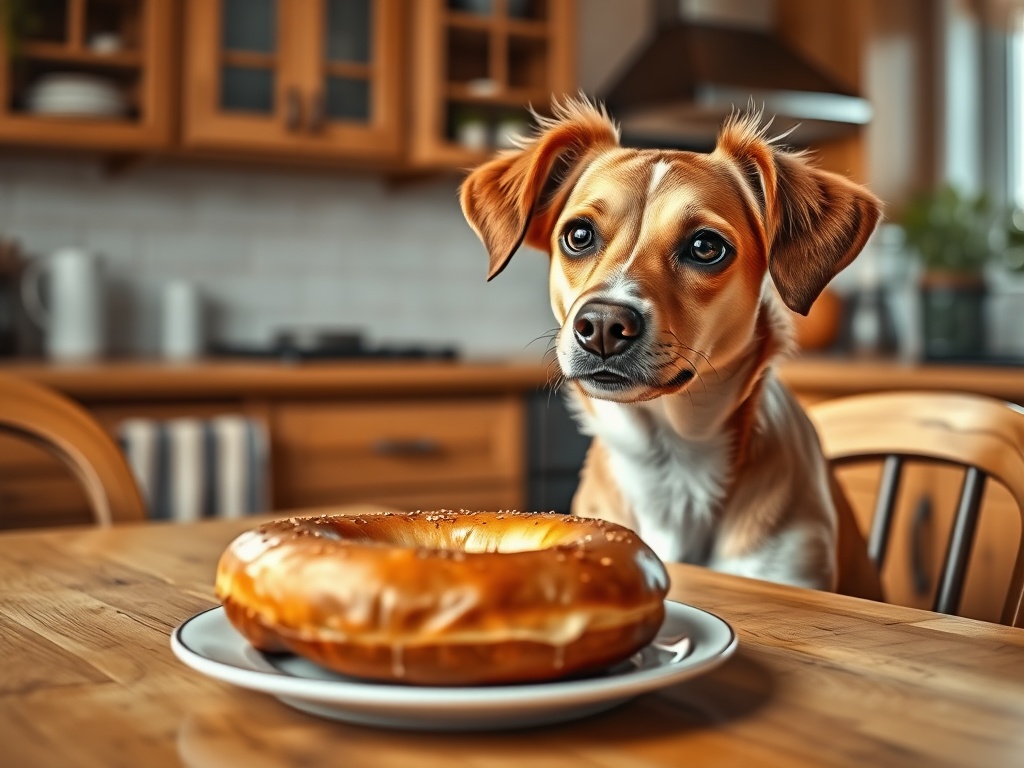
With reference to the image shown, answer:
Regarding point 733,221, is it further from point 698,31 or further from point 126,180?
point 698,31

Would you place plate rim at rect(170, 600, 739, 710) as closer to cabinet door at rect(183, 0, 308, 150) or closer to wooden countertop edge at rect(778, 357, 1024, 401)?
wooden countertop edge at rect(778, 357, 1024, 401)

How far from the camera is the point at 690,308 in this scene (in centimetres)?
92

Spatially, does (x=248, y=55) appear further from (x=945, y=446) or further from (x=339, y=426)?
(x=945, y=446)

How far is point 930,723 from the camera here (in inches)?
20.3

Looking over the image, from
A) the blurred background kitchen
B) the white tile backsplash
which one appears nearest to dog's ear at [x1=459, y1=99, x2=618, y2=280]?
the blurred background kitchen

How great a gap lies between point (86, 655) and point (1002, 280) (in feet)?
11.1

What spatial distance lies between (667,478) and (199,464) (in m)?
1.48

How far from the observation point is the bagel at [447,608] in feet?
1.61

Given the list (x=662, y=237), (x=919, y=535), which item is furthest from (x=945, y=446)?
(x=919, y=535)

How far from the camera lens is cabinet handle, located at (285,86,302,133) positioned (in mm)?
2887

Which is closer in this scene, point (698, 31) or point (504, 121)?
point (504, 121)

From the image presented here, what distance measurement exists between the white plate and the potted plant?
8.74 feet

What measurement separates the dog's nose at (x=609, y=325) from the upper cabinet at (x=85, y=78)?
212 cm

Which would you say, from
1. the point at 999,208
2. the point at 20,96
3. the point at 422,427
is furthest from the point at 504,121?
the point at 999,208
